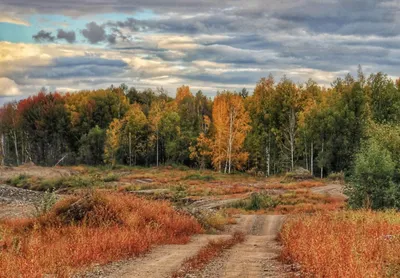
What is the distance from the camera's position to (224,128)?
78.2 meters

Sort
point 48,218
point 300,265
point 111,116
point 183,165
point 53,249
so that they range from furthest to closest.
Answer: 1. point 111,116
2. point 183,165
3. point 48,218
4. point 53,249
5. point 300,265

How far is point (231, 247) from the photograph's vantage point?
16.8 metres

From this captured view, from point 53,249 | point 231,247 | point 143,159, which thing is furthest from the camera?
point 143,159

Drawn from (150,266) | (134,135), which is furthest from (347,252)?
(134,135)

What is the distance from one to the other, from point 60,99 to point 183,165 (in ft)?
118

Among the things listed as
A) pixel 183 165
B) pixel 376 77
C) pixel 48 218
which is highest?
pixel 376 77

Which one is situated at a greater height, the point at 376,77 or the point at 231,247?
the point at 376,77

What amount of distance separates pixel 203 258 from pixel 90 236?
175 inches

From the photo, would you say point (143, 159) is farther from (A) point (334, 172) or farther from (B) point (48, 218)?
(B) point (48, 218)

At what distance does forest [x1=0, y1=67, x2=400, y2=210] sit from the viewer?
6931cm

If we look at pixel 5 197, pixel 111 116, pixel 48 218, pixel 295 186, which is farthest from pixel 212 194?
pixel 111 116

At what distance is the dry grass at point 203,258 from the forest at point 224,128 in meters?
32.3

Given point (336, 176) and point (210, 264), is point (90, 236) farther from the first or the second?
point (336, 176)

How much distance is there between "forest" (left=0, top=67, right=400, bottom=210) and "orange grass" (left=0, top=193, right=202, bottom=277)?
30.4 metres
